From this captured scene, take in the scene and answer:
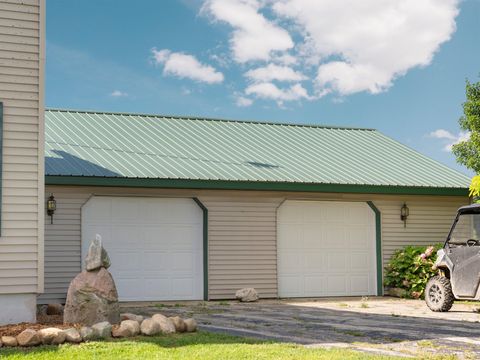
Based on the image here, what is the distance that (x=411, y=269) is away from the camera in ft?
57.8

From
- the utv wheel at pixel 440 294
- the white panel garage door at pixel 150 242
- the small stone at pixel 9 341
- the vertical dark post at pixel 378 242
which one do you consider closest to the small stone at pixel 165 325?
the small stone at pixel 9 341

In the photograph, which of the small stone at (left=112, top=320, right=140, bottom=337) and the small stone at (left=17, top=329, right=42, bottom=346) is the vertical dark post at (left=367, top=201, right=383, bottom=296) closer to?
the small stone at (left=112, top=320, right=140, bottom=337)

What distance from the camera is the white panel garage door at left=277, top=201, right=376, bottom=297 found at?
687 inches

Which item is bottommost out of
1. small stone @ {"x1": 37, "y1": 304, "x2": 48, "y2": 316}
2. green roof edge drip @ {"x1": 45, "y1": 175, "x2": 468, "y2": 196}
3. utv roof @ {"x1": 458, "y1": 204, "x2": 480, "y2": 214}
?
small stone @ {"x1": 37, "y1": 304, "x2": 48, "y2": 316}

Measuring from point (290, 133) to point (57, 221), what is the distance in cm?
796

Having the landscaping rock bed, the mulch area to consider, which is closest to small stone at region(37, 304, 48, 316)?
the mulch area

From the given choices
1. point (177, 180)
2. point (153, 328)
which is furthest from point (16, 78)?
point (177, 180)

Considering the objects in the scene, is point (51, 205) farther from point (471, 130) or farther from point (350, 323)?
point (471, 130)

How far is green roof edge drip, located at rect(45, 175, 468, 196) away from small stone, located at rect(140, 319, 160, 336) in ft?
18.8

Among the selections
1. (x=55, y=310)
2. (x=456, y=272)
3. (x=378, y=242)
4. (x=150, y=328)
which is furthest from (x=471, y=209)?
(x=55, y=310)

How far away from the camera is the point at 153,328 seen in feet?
31.6

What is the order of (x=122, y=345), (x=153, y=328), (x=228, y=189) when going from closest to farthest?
(x=122, y=345)
(x=153, y=328)
(x=228, y=189)

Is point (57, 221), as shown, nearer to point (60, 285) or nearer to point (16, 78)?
point (60, 285)

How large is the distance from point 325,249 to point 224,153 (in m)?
3.24
